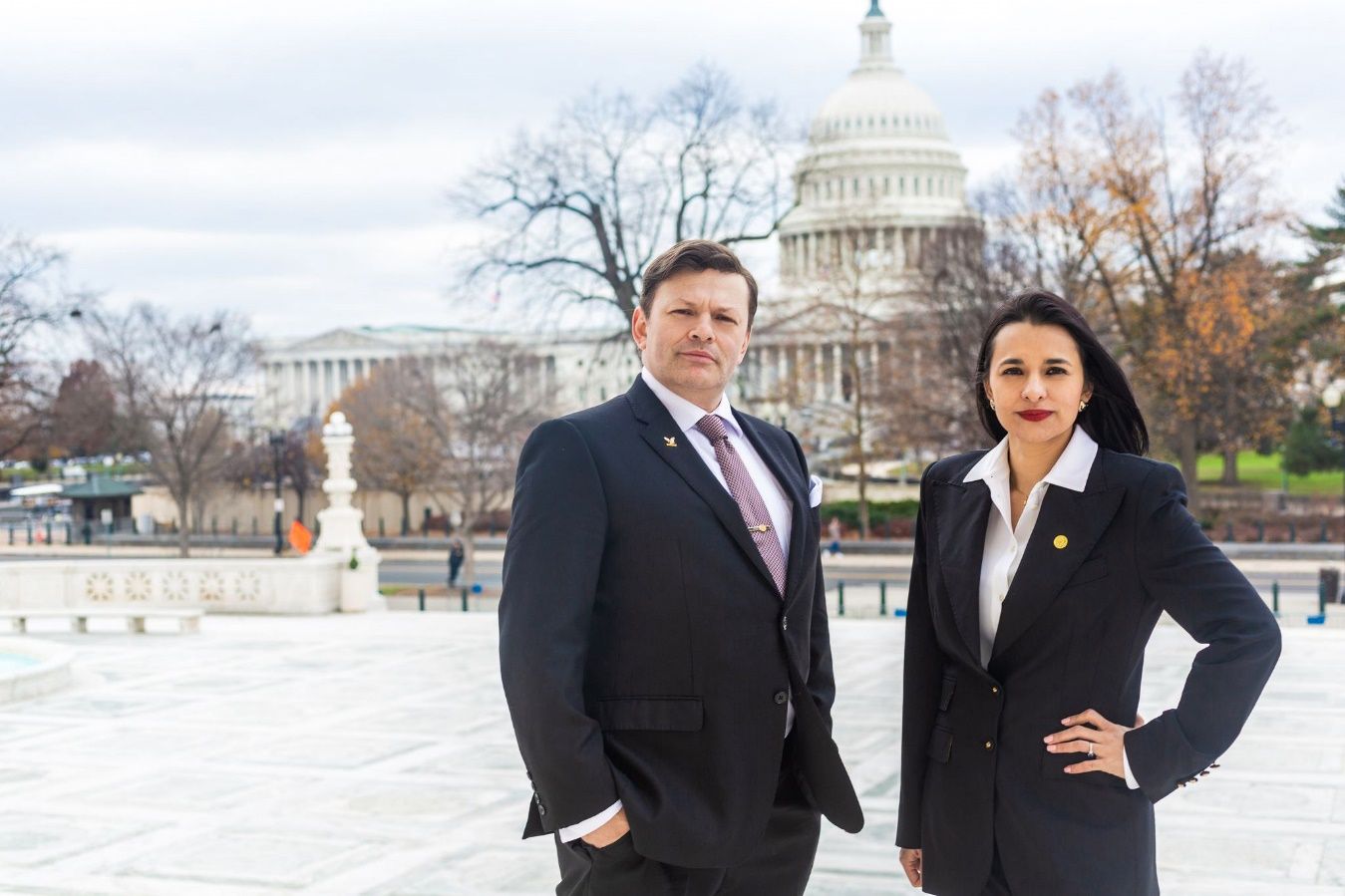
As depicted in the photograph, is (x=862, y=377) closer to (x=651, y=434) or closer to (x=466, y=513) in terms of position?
(x=466, y=513)

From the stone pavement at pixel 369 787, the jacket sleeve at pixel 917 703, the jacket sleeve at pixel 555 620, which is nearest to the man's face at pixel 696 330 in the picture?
the jacket sleeve at pixel 555 620

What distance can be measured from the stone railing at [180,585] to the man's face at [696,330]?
66.0ft

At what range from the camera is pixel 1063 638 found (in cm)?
380

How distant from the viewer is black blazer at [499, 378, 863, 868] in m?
3.73

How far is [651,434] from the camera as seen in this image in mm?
4043

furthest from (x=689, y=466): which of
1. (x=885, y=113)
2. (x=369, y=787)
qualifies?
(x=885, y=113)

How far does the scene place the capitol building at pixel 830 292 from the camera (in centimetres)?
5056

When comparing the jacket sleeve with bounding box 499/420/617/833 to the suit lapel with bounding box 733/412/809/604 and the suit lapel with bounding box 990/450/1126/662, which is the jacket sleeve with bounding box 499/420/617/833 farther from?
the suit lapel with bounding box 990/450/1126/662

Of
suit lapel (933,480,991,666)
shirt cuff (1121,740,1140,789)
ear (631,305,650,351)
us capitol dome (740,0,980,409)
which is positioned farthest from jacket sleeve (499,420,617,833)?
us capitol dome (740,0,980,409)

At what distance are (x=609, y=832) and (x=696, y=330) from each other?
127 cm

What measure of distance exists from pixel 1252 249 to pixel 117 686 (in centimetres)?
3850

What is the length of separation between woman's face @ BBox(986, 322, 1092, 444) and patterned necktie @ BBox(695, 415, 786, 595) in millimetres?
670

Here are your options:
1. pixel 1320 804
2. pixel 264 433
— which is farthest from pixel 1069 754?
pixel 264 433

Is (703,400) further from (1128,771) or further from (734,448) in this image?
(1128,771)
